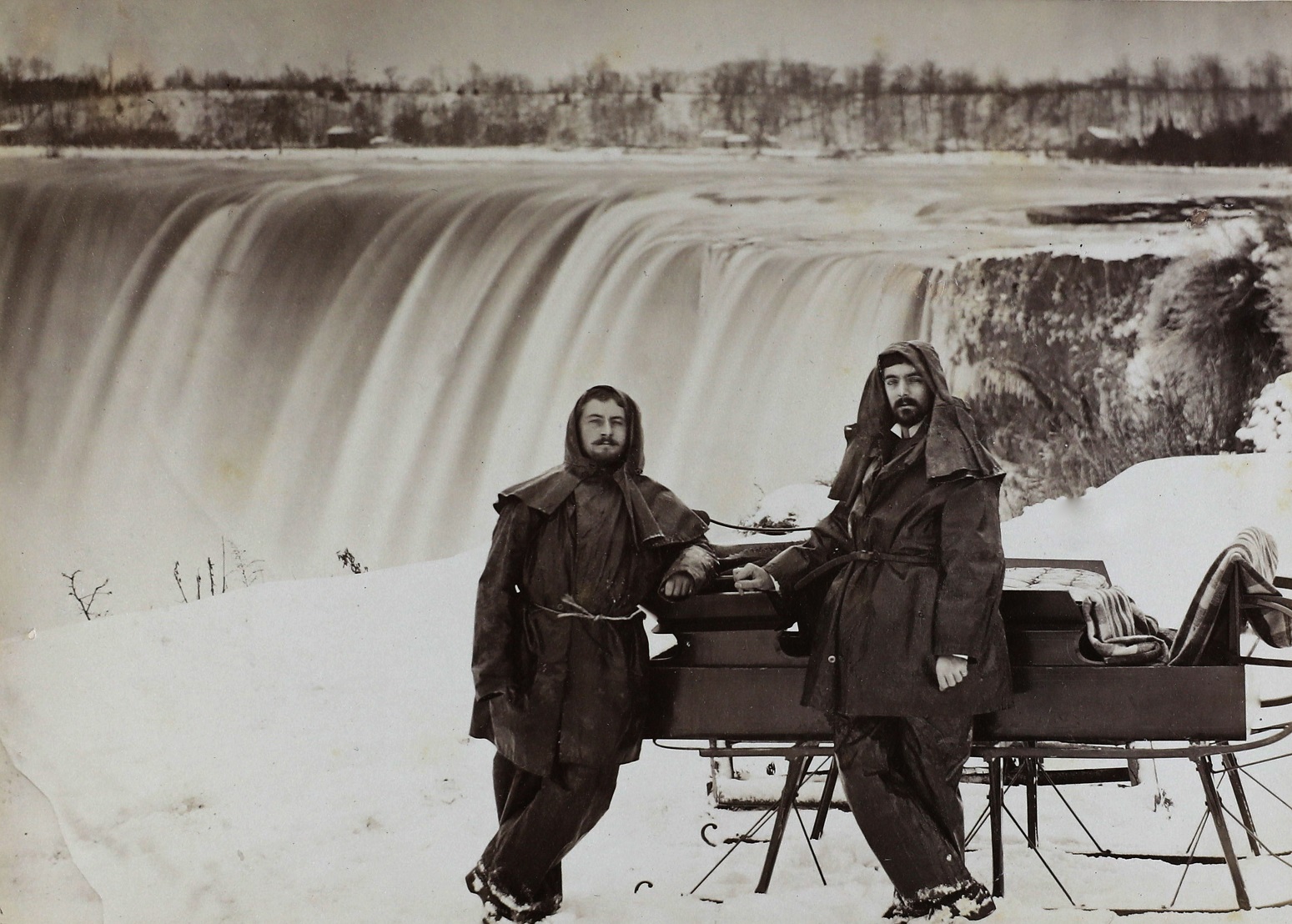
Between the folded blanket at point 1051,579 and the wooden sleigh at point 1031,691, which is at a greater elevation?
the folded blanket at point 1051,579

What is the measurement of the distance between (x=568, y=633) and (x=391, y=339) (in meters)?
1.73

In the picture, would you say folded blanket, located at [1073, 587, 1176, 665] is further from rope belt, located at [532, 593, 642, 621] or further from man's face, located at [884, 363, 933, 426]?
rope belt, located at [532, 593, 642, 621]

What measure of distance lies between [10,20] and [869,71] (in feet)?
11.2

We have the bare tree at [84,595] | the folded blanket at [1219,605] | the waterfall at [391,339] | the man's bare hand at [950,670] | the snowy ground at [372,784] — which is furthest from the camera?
the waterfall at [391,339]

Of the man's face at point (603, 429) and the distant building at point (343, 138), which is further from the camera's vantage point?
the distant building at point (343, 138)

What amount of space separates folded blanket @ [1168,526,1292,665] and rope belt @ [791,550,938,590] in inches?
32.2

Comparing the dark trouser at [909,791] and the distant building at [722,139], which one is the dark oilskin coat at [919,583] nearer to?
the dark trouser at [909,791]

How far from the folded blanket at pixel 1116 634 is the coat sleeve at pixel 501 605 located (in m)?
1.78

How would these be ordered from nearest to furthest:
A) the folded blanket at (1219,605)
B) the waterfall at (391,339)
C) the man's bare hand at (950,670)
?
the man's bare hand at (950,670) < the folded blanket at (1219,605) < the waterfall at (391,339)

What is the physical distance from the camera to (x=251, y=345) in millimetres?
5363

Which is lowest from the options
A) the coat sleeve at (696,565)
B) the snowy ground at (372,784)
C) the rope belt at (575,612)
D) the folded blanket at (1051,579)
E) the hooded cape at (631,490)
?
the snowy ground at (372,784)

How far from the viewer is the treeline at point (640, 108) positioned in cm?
534

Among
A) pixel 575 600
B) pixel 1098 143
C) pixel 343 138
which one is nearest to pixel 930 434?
pixel 575 600

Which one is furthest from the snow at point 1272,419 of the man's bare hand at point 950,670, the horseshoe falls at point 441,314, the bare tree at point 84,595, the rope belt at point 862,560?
the bare tree at point 84,595
